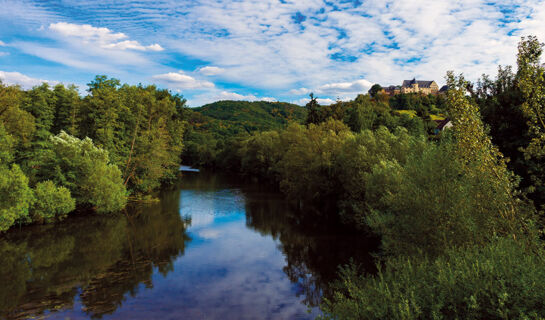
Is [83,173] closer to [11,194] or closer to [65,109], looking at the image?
[11,194]

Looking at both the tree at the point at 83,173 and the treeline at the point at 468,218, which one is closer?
the treeline at the point at 468,218

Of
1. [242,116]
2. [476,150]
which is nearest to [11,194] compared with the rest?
[476,150]

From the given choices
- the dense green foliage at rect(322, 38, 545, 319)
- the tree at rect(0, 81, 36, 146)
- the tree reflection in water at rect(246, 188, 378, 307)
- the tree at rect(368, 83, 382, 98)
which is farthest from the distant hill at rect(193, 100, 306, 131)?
the dense green foliage at rect(322, 38, 545, 319)

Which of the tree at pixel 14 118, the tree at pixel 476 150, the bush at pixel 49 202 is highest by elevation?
the tree at pixel 14 118

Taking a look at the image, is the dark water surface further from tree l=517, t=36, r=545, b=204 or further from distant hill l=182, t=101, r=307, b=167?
distant hill l=182, t=101, r=307, b=167

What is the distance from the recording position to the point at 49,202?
1104 inches

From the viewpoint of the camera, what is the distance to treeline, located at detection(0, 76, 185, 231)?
26812mm

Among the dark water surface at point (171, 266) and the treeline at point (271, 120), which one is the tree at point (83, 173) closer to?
the dark water surface at point (171, 266)

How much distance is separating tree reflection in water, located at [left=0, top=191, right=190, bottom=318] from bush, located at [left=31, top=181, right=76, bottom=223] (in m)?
1.08

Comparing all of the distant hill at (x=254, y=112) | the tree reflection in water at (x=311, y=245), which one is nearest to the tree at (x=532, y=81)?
the tree reflection in water at (x=311, y=245)

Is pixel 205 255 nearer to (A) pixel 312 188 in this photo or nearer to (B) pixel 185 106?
(A) pixel 312 188

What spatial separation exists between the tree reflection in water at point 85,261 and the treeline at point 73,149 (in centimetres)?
220

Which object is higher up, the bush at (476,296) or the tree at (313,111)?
the tree at (313,111)

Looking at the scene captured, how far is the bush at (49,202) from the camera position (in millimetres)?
27344
